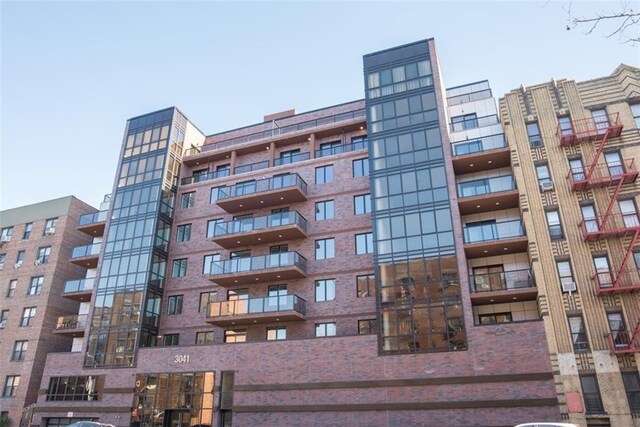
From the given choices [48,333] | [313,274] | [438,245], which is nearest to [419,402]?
[438,245]

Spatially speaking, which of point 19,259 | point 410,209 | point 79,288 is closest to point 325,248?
point 410,209

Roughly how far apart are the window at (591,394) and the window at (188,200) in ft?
86.5

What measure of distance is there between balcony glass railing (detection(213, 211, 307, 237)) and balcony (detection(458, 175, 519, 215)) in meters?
9.66

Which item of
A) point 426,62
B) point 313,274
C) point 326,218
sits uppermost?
point 426,62

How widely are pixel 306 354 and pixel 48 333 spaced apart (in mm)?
22598

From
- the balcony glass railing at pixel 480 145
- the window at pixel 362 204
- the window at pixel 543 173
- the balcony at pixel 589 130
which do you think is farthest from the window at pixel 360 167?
the balcony at pixel 589 130

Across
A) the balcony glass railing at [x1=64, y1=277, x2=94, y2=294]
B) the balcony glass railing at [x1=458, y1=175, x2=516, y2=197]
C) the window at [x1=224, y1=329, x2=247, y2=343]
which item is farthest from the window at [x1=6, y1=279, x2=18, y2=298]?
the balcony glass railing at [x1=458, y1=175, x2=516, y2=197]

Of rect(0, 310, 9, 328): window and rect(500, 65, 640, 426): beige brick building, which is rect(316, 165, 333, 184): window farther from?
rect(0, 310, 9, 328): window

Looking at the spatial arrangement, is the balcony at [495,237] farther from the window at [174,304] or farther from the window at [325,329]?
the window at [174,304]

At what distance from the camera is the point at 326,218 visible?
2970cm

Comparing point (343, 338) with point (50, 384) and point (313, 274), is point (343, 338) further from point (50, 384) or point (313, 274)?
point (50, 384)

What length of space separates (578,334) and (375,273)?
10.1 metres

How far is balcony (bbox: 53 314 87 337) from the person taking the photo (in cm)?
3234

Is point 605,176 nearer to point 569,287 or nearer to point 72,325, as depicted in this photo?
point 569,287
